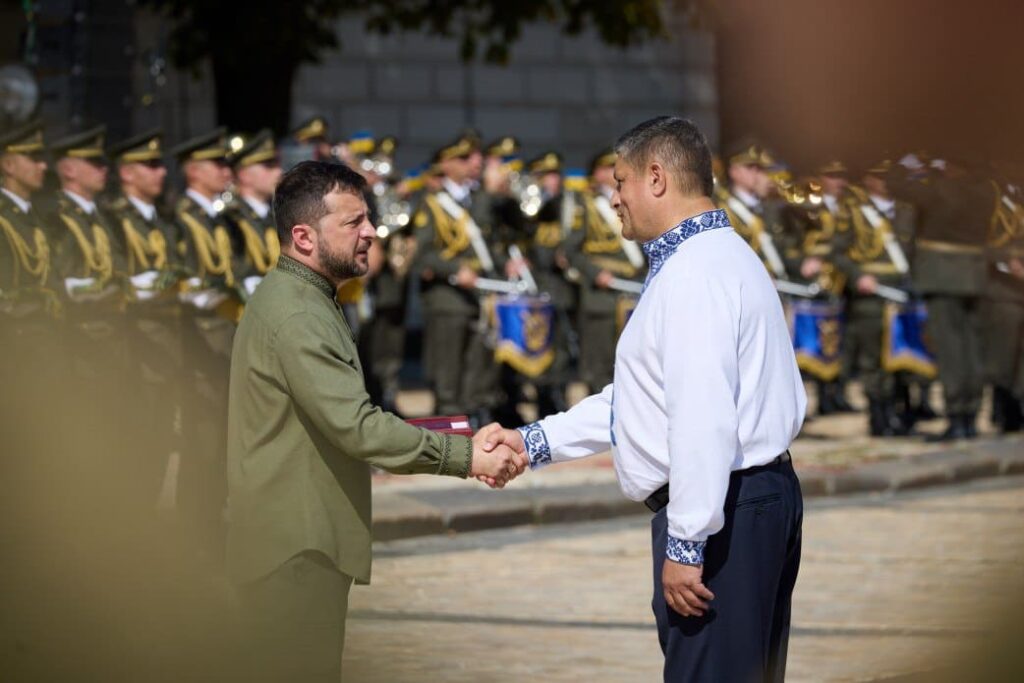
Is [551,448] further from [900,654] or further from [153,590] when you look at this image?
[153,590]

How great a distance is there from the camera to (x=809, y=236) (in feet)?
48.5

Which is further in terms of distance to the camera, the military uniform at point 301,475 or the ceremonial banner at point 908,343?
the ceremonial banner at point 908,343

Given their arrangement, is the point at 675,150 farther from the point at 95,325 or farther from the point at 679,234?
the point at 95,325

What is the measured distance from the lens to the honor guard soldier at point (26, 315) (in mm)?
9094

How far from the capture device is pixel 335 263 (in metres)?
4.32

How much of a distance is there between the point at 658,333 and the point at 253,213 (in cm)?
659

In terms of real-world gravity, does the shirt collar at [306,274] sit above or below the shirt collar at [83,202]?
above

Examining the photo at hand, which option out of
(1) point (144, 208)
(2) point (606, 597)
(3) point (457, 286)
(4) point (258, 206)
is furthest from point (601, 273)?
(2) point (606, 597)

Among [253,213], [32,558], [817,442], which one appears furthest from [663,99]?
[32,558]

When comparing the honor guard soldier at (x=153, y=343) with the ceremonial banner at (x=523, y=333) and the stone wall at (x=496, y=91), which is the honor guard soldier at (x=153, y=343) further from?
the stone wall at (x=496, y=91)

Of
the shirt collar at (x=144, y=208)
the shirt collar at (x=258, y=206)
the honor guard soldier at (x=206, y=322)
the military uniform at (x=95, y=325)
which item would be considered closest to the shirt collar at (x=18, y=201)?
the military uniform at (x=95, y=325)

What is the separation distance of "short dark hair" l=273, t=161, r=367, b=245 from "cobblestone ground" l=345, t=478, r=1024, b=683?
191 centimetres

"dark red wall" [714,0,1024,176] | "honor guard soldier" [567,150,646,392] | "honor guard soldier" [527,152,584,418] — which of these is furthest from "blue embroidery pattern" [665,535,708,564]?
"honor guard soldier" [567,150,646,392]

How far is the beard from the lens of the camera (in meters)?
4.31
